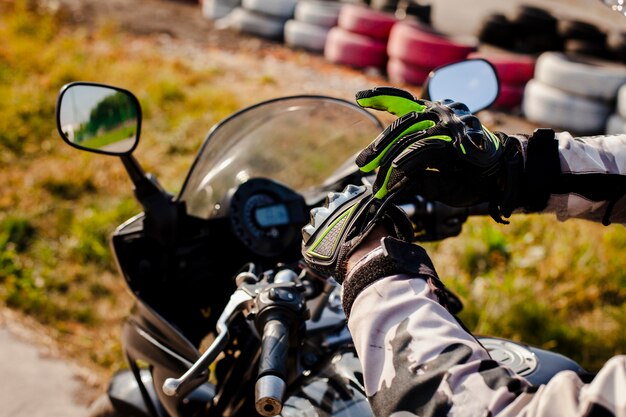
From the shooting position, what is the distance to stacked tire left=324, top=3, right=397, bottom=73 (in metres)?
8.72

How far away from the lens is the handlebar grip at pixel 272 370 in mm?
1374

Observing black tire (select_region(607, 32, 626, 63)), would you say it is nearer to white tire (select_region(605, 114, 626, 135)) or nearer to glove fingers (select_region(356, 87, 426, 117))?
white tire (select_region(605, 114, 626, 135))

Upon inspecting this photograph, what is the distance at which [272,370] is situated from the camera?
4.66 ft

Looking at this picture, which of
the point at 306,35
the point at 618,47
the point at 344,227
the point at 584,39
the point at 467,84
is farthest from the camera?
the point at 306,35

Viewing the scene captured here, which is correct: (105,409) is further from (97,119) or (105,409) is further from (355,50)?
(355,50)

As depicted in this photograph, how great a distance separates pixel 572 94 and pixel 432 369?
6504 millimetres

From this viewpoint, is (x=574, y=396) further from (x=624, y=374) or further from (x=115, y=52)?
(x=115, y=52)

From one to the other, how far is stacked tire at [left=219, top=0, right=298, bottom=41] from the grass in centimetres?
348

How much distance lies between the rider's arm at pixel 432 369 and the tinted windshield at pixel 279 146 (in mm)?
812

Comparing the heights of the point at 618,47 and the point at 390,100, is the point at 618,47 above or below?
below

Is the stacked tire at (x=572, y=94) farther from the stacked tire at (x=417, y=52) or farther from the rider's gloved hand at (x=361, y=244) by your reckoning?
the rider's gloved hand at (x=361, y=244)

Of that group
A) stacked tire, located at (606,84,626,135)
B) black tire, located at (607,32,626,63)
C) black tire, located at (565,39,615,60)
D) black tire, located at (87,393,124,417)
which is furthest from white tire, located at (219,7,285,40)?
black tire, located at (87,393,124,417)

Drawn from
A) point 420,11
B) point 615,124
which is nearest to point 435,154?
point 615,124

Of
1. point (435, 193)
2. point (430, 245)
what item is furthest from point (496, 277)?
point (435, 193)
